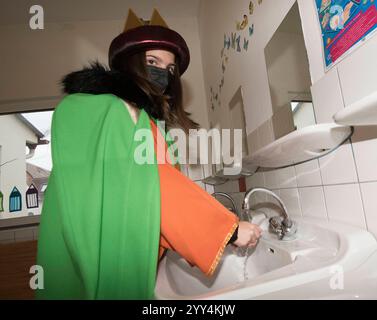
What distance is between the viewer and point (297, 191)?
703 millimetres

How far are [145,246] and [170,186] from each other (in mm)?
151

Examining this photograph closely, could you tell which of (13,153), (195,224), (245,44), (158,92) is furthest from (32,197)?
(245,44)

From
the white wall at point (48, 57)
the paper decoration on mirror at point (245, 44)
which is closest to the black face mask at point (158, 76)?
the paper decoration on mirror at point (245, 44)

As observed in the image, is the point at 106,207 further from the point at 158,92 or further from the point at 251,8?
the point at 251,8

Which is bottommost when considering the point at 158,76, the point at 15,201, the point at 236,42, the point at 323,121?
the point at 15,201

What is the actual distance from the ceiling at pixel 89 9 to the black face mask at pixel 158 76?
124 cm

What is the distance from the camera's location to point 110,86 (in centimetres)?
63

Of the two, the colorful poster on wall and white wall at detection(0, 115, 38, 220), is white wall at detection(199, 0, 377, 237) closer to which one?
the colorful poster on wall

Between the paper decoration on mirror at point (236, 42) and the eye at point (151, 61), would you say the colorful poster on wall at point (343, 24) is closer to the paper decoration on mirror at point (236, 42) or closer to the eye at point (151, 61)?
the paper decoration on mirror at point (236, 42)

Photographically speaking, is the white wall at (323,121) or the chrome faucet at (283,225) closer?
the white wall at (323,121)

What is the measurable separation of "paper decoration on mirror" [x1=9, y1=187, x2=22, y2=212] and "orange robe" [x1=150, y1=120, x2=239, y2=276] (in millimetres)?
1716

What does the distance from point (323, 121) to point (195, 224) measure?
0.41m

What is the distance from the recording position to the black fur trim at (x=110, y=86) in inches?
24.5

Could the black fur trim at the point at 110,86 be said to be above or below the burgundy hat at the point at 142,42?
below
